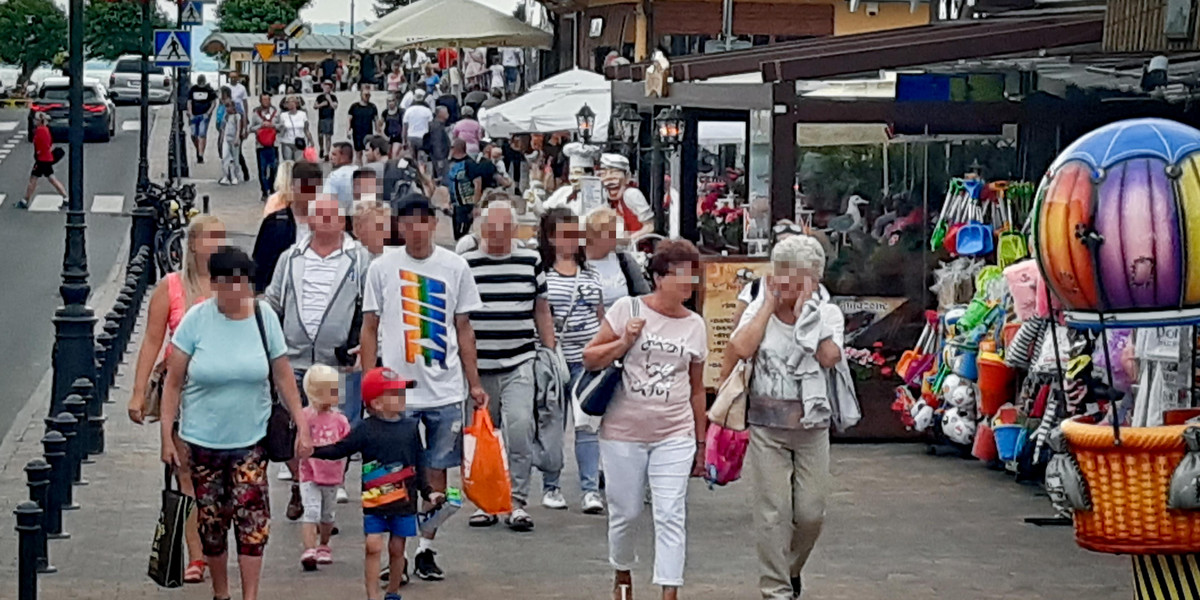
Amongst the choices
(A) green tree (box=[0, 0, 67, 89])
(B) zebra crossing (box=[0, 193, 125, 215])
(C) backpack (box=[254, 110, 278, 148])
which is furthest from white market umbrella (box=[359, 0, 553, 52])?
(A) green tree (box=[0, 0, 67, 89])

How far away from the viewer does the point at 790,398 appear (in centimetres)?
877

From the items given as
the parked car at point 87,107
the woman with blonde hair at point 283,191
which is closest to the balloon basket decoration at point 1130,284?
the woman with blonde hair at point 283,191

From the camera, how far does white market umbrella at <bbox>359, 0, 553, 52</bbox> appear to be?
1196 inches

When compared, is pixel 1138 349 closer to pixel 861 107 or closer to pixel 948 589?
pixel 948 589

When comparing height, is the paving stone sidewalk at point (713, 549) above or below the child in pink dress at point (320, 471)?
below

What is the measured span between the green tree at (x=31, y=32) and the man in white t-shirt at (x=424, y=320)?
3722 inches

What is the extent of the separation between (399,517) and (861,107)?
5312 millimetres

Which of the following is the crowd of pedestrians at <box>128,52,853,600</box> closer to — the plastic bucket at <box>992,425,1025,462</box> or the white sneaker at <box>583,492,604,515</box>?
the white sneaker at <box>583,492,604,515</box>

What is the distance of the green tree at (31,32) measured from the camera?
328 feet

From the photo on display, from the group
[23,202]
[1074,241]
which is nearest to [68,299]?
[1074,241]

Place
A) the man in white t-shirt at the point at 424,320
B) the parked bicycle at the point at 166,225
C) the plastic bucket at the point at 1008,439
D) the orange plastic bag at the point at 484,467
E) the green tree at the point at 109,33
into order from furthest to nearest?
the green tree at the point at 109,33 → the parked bicycle at the point at 166,225 → the plastic bucket at the point at 1008,439 → the orange plastic bag at the point at 484,467 → the man in white t-shirt at the point at 424,320

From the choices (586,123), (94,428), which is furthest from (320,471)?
(586,123)

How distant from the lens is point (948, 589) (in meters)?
9.81

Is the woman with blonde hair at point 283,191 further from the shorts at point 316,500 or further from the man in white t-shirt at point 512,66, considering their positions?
the man in white t-shirt at point 512,66
